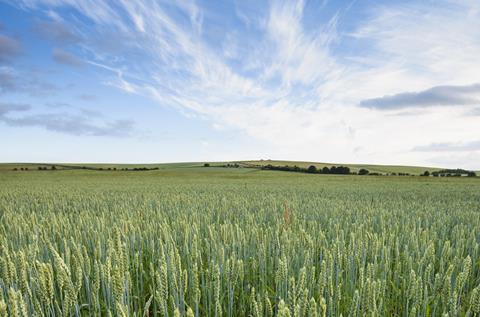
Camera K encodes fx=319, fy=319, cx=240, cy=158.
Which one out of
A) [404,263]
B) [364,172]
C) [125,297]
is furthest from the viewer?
[364,172]

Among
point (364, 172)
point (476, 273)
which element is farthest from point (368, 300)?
point (364, 172)

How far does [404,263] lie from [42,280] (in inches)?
134

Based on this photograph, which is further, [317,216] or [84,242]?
[317,216]

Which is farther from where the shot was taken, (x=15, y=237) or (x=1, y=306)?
(x=15, y=237)

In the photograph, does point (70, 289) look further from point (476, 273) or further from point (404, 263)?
point (476, 273)

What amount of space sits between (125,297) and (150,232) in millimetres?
1952

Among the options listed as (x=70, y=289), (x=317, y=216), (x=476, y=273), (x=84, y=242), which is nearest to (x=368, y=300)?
(x=70, y=289)

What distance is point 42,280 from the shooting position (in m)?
1.72

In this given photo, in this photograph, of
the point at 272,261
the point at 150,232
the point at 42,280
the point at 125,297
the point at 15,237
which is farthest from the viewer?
the point at 15,237

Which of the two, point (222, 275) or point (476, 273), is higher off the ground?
point (222, 275)

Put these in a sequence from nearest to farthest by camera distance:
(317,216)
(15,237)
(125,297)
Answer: (125,297) < (15,237) < (317,216)

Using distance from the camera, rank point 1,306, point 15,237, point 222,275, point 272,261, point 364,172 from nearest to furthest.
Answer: point 1,306 < point 222,275 < point 272,261 < point 15,237 < point 364,172

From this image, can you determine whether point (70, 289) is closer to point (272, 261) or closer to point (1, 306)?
point (1, 306)

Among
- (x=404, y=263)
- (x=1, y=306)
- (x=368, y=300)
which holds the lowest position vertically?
(x=404, y=263)
